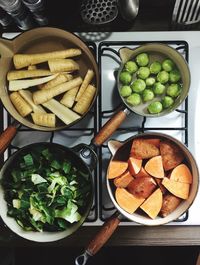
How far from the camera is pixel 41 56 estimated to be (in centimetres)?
114

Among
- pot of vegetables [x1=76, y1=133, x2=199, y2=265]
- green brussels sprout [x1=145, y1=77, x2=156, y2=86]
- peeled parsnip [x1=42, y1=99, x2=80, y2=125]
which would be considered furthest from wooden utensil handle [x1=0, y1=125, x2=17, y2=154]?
green brussels sprout [x1=145, y1=77, x2=156, y2=86]

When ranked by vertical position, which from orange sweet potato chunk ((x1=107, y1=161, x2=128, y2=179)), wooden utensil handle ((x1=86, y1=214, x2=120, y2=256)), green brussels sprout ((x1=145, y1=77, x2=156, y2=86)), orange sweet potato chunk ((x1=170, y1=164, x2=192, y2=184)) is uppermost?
green brussels sprout ((x1=145, y1=77, x2=156, y2=86))

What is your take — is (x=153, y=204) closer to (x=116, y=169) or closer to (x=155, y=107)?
(x=116, y=169)

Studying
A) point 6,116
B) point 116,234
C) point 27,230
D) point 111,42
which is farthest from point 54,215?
point 111,42

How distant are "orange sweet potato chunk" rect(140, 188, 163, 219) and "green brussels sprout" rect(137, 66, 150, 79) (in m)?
0.27

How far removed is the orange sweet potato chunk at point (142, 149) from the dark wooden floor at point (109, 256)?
0.49 metres

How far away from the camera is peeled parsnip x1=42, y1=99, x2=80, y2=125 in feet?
3.68

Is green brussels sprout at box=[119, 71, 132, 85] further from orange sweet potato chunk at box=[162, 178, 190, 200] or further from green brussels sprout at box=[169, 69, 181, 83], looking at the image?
orange sweet potato chunk at box=[162, 178, 190, 200]

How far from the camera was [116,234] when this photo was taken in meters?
1.19

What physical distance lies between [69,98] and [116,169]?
202 mm

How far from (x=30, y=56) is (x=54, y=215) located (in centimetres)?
38

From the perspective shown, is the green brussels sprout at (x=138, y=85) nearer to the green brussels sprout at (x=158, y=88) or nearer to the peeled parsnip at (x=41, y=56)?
the green brussels sprout at (x=158, y=88)

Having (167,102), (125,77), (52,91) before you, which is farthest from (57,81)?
(167,102)

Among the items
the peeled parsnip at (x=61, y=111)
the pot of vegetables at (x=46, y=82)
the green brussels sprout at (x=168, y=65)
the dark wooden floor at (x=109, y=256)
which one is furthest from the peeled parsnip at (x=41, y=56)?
the dark wooden floor at (x=109, y=256)
